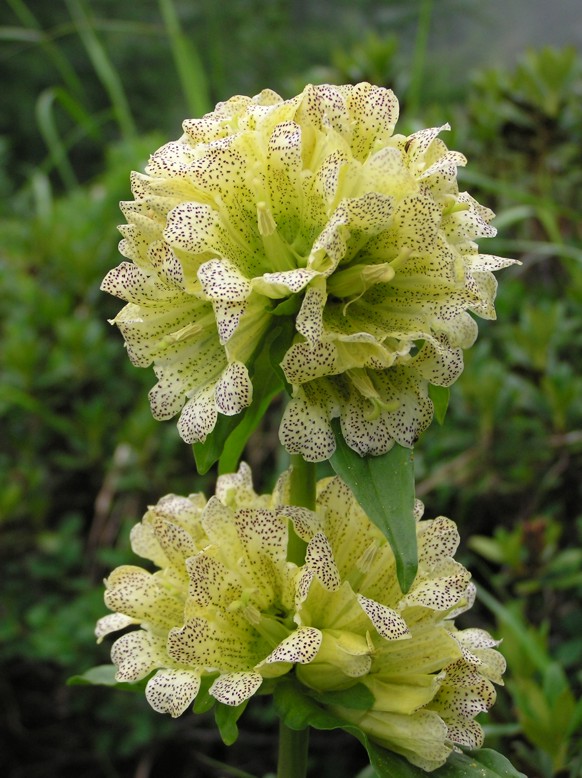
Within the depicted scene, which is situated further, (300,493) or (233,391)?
(300,493)

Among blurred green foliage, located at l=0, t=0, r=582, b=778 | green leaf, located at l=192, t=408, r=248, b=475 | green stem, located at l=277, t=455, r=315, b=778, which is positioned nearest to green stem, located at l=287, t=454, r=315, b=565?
green stem, located at l=277, t=455, r=315, b=778

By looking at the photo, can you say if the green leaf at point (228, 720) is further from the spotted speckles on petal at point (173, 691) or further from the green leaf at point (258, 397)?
the green leaf at point (258, 397)

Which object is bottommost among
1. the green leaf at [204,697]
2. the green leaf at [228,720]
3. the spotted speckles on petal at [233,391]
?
the green leaf at [228,720]

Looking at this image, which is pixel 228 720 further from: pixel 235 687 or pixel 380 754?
pixel 380 754

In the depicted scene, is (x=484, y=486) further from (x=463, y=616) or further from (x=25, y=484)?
(x=25, y=484)

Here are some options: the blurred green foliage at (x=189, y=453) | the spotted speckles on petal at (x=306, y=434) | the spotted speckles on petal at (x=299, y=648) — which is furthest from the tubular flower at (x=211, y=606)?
the blurred green foliage at (x=189, y=453)

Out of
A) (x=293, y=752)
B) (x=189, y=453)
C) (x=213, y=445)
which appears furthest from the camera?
(x=189, y=453)

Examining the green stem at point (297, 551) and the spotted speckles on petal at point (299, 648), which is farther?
the green stem at point (297, 551)

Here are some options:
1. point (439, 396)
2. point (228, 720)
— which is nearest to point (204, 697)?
point (228, 720)
